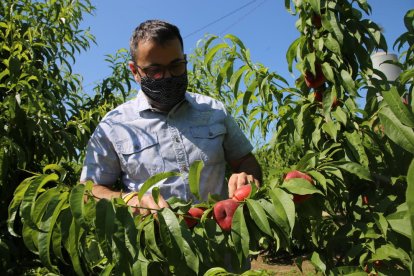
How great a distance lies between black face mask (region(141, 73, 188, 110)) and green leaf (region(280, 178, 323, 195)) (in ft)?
2.45

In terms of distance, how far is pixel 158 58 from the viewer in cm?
156

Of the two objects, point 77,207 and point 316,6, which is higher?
point 316,6

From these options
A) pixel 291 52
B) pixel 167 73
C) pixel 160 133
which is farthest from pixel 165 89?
pixel 291 52

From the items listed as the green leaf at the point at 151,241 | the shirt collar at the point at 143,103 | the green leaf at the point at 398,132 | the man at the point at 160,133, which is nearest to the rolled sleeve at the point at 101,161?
the man at the point at 160,133

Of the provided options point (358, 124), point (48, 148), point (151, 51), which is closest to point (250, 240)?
point (358, 124)

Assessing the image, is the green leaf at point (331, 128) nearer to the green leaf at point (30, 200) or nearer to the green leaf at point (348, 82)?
the green leaf at point (348, 82)

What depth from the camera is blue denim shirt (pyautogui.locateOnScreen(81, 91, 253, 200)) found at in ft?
5.27

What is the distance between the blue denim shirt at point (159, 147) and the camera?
5.27 feet

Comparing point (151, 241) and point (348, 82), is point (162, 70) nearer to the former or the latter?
point (348, 82)

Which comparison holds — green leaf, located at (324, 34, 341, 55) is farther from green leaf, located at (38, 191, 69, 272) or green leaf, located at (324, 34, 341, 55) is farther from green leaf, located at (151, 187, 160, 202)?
green leaf, located at (38, 191, 69, 272)

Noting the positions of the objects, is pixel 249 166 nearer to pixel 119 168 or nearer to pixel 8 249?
pixel 119 168

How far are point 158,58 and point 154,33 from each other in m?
0.09

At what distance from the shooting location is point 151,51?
1.53m

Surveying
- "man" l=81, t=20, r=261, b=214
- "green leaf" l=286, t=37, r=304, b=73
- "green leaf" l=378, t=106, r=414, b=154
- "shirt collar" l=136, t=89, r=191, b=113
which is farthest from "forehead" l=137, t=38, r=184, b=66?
"green leaf" l=378, t=106, r=414, b=154
